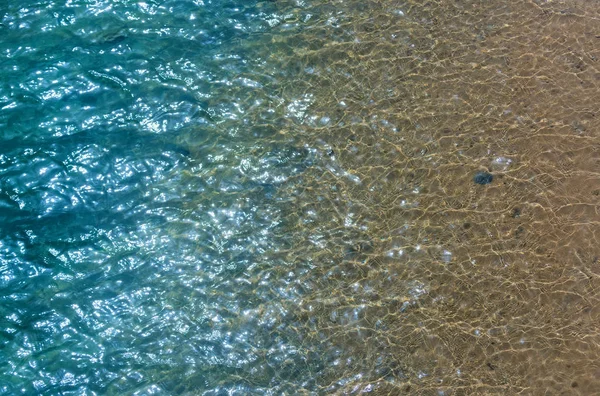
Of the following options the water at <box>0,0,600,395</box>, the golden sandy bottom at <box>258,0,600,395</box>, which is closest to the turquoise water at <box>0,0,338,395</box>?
the water at <box>0,0,600,395</box>

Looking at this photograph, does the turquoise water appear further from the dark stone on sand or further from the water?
the dark stone on sand

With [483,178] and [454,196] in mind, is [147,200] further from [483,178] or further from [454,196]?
[483,178]

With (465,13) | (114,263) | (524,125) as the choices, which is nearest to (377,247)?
(524,125)

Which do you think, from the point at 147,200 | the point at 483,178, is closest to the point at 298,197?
the point at 147,200

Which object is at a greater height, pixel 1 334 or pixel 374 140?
pixel 374 140

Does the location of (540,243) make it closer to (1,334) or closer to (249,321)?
(249,321)
